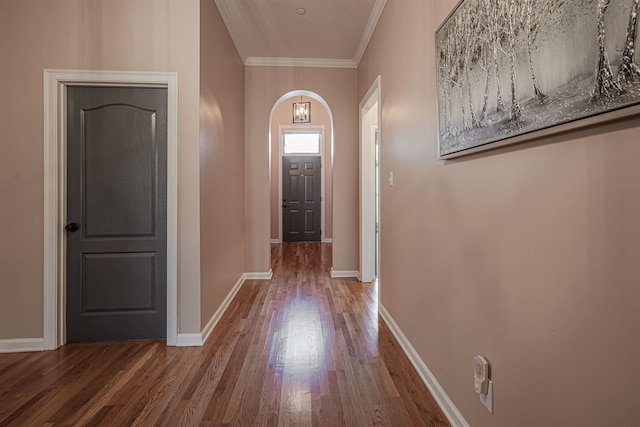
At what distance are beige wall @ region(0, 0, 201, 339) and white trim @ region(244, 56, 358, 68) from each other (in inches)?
73.5

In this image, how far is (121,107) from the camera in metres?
2.43

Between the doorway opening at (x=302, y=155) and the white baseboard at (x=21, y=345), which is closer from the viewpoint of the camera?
the white baseboard at (x=21, y=345)

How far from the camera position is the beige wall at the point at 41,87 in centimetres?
233

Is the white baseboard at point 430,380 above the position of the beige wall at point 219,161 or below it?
below

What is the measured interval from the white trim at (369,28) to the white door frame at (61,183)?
6.31 feet

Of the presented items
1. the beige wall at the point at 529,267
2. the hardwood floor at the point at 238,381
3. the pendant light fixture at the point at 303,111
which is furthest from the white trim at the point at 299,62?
the hardwood floor at the point at 238,381

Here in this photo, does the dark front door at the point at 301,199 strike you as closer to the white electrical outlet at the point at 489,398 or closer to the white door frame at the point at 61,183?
the white door frame at the point at 61,183

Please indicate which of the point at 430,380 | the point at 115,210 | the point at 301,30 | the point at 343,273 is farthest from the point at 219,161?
the point at 430,380

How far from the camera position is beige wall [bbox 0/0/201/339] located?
2326mm

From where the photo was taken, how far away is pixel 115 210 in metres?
2.45

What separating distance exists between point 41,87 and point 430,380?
332 centimetres

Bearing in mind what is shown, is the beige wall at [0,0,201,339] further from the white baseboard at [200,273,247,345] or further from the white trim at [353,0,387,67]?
the white trim at [353,0,387,67]

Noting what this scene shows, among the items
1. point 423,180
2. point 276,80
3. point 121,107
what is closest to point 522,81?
point 423,180

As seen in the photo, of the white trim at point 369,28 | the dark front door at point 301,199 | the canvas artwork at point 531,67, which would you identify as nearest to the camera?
the canvas artwork at point 531,67
